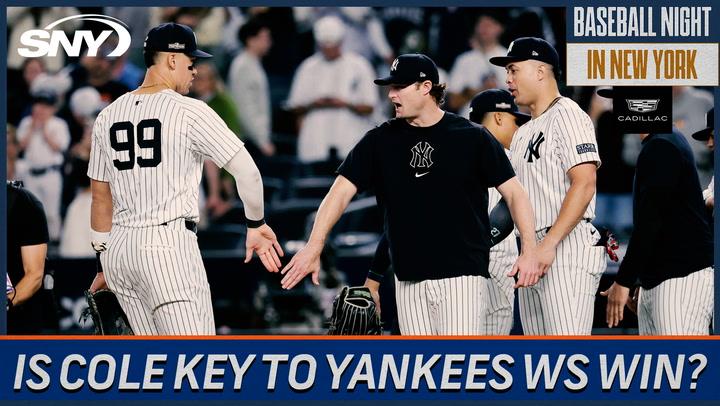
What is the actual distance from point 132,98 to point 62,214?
5230 millimetres

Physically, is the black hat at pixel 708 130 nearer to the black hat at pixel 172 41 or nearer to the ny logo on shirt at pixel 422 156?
the ny logo on shirt at pixel 422 156

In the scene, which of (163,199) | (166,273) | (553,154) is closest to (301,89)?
(553,154)

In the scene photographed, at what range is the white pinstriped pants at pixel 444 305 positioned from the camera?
22.3ft

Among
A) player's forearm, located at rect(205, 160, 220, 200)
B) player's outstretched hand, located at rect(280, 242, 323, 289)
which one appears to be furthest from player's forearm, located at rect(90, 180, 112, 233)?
player's forearm, located at rect(205, 160, 220, 200)

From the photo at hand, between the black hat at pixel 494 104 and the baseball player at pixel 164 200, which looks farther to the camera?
the black hat at pixel 494 104

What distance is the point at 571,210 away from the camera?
706cm

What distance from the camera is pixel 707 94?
1096 centimetres

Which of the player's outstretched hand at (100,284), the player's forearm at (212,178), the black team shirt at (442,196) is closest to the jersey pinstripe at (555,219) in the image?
the black team shirt at (442,196)

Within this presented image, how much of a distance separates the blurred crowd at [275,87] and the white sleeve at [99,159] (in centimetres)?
479

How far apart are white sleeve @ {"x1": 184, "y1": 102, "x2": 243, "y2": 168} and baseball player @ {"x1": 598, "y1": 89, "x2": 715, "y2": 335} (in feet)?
7.46

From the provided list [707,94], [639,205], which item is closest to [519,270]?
[639,205]

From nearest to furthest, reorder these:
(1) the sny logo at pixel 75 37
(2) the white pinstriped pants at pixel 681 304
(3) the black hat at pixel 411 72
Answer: (3) the black hat at pixel 411 72, (2) the white pinstriped pants at pixel 681 304, (1) the sny logo at pixel 75 37

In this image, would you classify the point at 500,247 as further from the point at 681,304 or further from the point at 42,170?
the point at 42,170

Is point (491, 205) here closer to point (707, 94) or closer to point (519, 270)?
point (519, 270)
